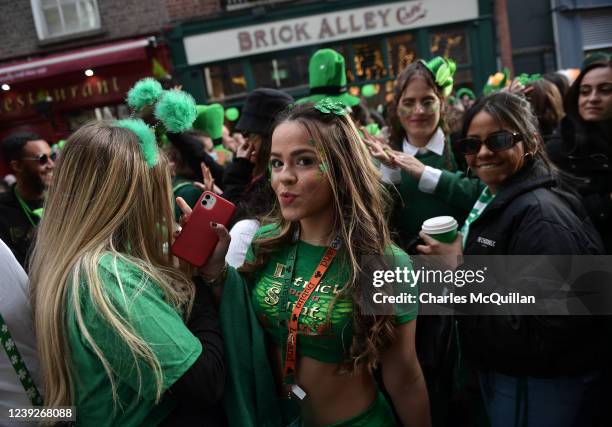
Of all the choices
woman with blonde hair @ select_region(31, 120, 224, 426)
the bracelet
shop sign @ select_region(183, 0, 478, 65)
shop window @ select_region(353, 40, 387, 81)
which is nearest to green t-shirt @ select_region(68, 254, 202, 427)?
woman with blonde hair @ select_region(31, 120, 224, 426)

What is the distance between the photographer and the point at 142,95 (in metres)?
1.88

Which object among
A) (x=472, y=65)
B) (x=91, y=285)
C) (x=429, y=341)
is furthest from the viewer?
(x=472, y=65)

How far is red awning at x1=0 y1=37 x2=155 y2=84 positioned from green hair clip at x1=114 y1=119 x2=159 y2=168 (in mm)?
9694

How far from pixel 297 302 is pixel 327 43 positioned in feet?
32.7

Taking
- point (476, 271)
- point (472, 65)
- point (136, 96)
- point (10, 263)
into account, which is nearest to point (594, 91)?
point (476, 271)

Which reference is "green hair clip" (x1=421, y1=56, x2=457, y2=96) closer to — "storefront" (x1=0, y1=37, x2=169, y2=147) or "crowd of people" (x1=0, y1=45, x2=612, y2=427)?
"crowd of people" (x1=0, y1=45, x2=612, y2=427)

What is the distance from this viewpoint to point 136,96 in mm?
1877

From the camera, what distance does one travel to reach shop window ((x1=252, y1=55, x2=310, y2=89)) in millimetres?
10727

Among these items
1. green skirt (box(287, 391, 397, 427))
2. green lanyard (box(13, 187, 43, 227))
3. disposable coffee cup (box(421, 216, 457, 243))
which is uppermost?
green lanyard (box(13, 187, 43, 227))

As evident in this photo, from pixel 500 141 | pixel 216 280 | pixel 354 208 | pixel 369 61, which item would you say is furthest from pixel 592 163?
pixel 369 61

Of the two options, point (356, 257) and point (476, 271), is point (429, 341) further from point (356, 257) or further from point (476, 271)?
point (356, 257)

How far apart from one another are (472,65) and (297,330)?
10650 mm

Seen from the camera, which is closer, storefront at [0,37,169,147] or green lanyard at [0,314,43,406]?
green lanyard at [0,314,43,406]

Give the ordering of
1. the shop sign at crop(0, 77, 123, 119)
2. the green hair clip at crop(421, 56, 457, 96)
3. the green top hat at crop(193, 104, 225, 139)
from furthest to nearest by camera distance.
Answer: the shop sign at crop(0, 77, 123, 119) → the green top hat at crop(193, 104, 225, 139) → the green hair clip at crop(421, 56, 457, 96)
